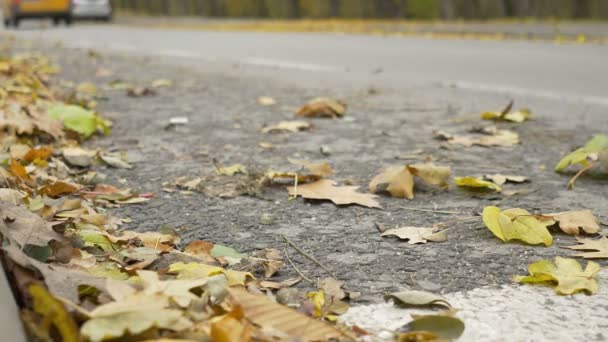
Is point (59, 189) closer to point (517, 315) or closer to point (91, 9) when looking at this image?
point (517, 315)

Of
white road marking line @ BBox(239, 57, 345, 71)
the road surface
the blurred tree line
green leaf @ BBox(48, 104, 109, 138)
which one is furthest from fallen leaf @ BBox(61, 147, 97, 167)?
the blurred tree line

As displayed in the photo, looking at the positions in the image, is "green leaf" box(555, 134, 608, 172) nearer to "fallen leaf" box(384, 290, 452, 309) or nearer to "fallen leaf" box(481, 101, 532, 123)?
"fallen leaf" box(481, 101, 532, 123)

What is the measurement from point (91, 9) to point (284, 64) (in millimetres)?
14499

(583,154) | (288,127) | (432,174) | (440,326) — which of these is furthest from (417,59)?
(440,326)

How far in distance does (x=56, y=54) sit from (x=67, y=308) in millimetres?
7686

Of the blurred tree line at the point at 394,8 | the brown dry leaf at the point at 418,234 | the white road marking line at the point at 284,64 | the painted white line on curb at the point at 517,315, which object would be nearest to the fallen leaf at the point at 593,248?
the painted white line on curb at the point at 517,315

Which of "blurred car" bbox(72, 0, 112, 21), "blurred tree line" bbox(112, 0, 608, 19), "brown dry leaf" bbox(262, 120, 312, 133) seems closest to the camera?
"brown dry leaf" bbox(262, 120, 312, 133)

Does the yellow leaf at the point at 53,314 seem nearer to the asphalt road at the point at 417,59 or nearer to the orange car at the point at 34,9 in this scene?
the asphalt road at the point at 417,59

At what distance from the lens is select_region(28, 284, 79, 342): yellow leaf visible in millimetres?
1156

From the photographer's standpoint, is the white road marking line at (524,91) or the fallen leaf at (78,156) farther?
the white road marking line at (524,91)

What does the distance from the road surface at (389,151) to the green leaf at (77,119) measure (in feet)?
0.36

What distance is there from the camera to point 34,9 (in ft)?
61.4

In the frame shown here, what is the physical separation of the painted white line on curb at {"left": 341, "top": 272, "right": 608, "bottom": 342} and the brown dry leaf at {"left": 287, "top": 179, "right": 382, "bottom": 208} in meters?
0.75

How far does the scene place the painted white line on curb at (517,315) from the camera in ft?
4.50
